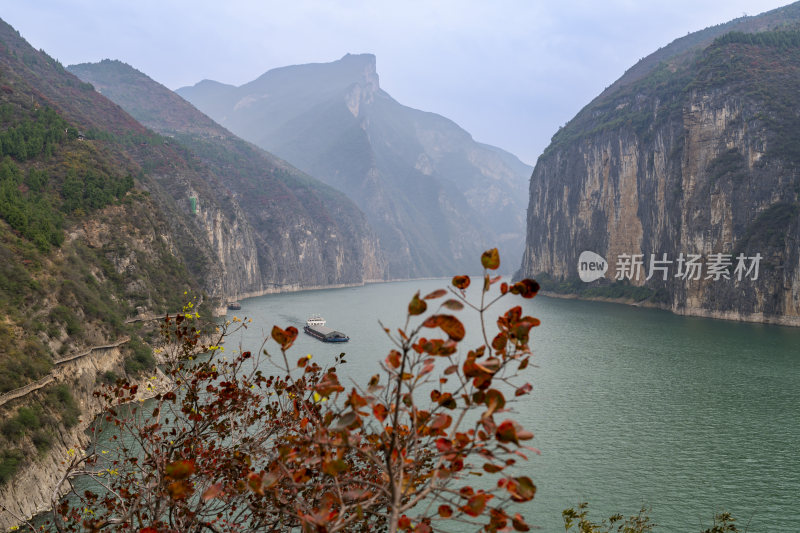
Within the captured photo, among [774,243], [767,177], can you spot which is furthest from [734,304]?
[767,177]

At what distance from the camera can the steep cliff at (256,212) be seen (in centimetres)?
10894

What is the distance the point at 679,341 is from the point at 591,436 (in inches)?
1087

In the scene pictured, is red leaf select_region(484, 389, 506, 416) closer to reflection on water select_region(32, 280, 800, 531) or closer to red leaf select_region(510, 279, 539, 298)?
red leaf select_region(510, 279, 539, 298)

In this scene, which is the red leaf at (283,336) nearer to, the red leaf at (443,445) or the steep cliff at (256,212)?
the red leaf at (443,445)

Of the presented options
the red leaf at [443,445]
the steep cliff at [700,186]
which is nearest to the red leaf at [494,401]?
the red leaf at [443,445]

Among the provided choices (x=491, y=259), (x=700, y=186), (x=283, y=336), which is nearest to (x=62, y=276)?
(x=283, y=336)

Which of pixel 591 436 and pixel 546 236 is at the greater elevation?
pixel 546 236

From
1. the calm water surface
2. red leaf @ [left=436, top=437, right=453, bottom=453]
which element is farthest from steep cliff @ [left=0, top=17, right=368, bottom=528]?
red leaf @ [left=436, top=437, right=453, bottom=453]

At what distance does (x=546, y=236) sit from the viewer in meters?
123

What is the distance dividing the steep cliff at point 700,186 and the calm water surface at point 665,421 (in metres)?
11.9

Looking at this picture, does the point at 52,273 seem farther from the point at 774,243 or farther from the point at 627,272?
the point at 627,272

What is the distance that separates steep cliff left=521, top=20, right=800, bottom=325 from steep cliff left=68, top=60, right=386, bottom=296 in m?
62.0

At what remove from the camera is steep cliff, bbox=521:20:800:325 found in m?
60.1

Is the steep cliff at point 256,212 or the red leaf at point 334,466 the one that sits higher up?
the steep cliff at point 256,212
